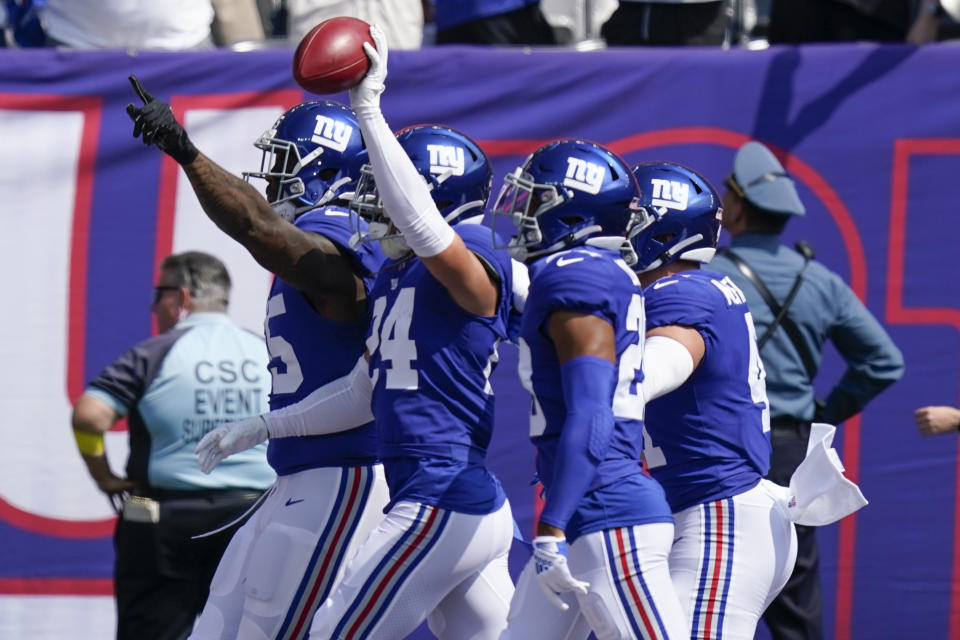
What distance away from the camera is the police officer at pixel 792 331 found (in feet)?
17.5

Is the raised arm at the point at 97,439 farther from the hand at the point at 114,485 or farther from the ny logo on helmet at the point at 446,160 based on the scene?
the ny logo on helmet at the point at 446,160

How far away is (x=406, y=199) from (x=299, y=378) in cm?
81

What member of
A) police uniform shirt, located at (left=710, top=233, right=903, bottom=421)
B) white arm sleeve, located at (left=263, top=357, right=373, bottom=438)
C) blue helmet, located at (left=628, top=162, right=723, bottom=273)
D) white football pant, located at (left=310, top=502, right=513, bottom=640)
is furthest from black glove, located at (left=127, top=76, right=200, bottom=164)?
police uniform shirt, located at (left=710, top=233, right=903, bottom=421)

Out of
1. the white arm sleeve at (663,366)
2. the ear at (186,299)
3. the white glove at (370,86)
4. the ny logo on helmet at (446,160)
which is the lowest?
the white arm sleeve at (663,366)

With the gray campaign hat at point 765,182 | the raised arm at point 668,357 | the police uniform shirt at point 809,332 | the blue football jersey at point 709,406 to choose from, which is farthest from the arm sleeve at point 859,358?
the raised arm at point 668,357

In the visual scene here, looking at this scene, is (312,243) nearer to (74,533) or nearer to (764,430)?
(764,430)

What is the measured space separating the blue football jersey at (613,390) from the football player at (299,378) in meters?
0.64

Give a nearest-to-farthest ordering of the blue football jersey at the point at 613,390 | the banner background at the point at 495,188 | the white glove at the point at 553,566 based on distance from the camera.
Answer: the white glove at the point at 553,566
the blue football jersey at the point at 613,390
the banner background at the point at 495,188

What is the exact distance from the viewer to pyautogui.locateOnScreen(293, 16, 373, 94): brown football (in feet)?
11.7

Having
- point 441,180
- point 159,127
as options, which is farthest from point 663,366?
point 159,127

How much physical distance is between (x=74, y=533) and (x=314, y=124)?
2.44m

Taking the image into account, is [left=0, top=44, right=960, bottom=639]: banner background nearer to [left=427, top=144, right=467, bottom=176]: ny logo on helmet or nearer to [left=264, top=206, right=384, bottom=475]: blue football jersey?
[left=264, top=206, right=384, bottom=475]: blue football jersey

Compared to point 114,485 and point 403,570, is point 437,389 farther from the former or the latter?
point 114,485

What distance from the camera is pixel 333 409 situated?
159 inches
